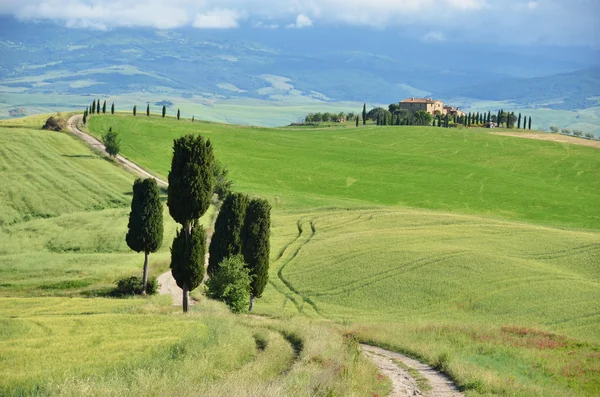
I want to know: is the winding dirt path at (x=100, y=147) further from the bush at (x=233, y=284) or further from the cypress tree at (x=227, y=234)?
the bush at (x=233, y=284)

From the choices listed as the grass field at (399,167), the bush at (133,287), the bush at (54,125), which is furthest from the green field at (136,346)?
the bush at (54,125)

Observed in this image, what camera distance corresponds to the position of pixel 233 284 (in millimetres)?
46406

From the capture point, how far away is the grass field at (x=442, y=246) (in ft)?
119

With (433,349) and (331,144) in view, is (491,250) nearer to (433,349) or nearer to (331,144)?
(433,349)

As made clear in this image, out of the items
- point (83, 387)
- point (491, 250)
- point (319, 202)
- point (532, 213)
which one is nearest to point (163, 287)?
point (491, 250)

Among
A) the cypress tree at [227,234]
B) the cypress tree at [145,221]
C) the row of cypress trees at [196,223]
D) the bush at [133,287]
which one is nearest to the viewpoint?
the row of cypress trees at [196,223]

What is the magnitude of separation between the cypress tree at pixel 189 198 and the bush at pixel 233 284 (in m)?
4.73

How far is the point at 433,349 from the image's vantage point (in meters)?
33.9

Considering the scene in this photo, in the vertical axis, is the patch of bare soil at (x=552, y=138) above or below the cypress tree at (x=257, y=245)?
above

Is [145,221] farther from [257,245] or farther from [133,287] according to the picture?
[257,245]

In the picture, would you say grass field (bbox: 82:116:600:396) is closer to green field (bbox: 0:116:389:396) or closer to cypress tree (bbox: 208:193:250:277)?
cypress tree (bbox: 208:193:250:277)

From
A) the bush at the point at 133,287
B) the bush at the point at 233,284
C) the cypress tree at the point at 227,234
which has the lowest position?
the bush at the point at 133,287

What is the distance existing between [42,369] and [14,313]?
1739 centimetres

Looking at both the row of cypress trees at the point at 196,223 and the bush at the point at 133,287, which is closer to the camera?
the row of cypress trees at the point at 196,223
